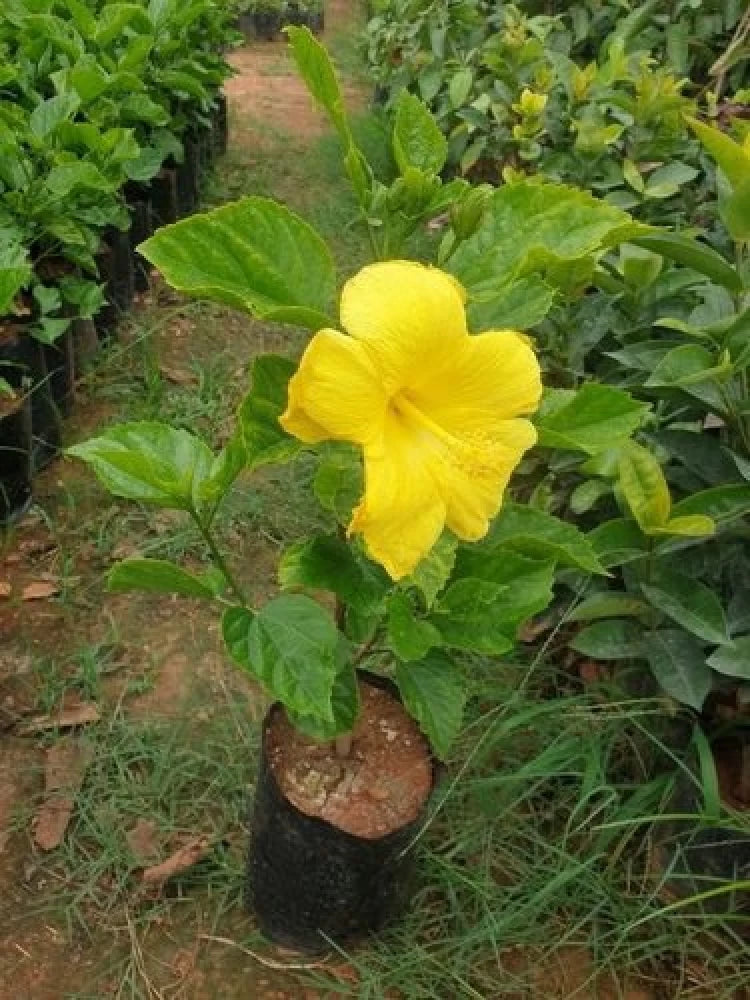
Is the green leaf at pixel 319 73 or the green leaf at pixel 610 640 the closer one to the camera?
the green leaf at pixel 319 73

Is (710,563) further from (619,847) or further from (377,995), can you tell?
(377,995)

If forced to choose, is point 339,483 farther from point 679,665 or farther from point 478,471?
point 679,665

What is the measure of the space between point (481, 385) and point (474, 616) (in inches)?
16.4

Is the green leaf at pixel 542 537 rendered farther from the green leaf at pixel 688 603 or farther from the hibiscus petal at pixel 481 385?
the green leaf at pixel 688 603

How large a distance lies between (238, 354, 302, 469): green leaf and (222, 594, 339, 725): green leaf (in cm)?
28

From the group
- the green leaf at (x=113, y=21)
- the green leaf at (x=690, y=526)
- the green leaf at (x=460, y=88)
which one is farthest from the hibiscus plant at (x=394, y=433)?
the green leaf at (x=460, y=88)

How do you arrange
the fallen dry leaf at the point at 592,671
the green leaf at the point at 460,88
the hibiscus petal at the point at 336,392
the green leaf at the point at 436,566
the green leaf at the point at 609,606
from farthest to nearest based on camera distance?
the green leaf at the point at 460,88
the fallen dry leaf at the point at 592,671
the green leaf at the point at 609,606
the green leaf at the point at 436,566
the hibiscus petal at the point at 336,392

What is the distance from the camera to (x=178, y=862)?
6.32ft

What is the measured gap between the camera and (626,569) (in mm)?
1928

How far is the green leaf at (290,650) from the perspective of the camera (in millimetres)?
1309

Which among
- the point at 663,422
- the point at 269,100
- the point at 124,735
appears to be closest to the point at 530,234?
the point at 663,422

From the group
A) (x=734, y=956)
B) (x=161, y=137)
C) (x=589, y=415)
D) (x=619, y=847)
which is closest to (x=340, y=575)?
(x=589, y=415)

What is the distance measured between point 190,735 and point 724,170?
1441mm

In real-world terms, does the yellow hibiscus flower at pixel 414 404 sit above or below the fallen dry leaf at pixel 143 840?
above
